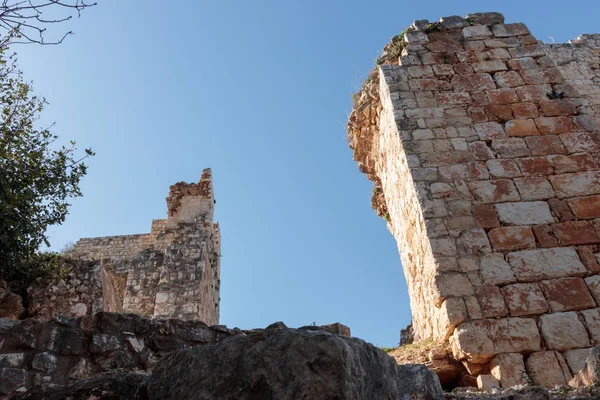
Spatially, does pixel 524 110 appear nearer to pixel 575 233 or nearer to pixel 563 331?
pixel 575 233

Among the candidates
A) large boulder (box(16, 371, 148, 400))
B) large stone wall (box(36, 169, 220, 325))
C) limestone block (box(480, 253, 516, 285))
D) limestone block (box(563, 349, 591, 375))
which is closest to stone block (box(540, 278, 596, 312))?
limestone block (box(480, 253, 516, 285))

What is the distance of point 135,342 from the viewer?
3.25 meters

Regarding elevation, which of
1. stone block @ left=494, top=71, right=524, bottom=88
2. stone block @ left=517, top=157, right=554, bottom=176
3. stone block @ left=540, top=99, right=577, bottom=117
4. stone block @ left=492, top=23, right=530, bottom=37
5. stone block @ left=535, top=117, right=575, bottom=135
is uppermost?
stone block @ left=492, top=23, right=530, bottom=37

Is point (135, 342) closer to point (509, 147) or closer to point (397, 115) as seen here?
point (397, 115)

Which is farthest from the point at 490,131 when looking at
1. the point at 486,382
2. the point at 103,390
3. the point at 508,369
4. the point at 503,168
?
the point at 103,390

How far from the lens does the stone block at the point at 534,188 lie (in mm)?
4922

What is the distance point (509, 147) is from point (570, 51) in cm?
831

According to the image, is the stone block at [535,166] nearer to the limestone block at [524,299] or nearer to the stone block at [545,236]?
the stone block at [545,236]

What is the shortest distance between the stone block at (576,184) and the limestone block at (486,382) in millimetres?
2071

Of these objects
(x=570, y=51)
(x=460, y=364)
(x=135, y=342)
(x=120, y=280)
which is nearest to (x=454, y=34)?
(x=460, y=364)

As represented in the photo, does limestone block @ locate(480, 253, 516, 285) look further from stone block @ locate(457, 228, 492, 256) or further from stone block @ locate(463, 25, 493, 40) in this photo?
stone block @ locate(463, 25, 493, 40)

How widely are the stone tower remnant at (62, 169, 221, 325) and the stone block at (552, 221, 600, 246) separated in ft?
21.4

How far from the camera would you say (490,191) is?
4.99 m

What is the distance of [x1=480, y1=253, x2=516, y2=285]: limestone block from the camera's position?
434cm
